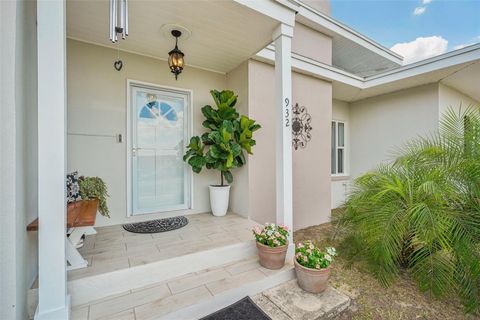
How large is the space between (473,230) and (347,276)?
4.27 feet

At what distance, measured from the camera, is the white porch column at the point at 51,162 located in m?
1.38

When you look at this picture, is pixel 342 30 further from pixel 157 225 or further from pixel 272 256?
pixel 157 225

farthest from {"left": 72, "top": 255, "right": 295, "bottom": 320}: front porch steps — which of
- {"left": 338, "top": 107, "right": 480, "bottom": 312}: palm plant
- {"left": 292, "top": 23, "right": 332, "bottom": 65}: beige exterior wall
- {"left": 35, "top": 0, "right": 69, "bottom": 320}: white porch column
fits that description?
{"left": 292, "top": 23, "right": 332, "bottom": 65}: beige exterior wall

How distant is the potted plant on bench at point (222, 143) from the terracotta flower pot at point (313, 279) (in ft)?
5.51

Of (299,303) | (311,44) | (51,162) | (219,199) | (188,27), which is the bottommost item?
(299,303)

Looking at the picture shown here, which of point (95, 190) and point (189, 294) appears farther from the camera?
point (95, 190)

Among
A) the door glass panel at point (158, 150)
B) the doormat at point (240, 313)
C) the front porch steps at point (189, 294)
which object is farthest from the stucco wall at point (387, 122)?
the doormat at point (240, 313)

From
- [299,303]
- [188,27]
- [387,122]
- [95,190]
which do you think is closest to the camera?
[299,303]

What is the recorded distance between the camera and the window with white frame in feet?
18.7

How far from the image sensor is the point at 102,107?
2.95 metres

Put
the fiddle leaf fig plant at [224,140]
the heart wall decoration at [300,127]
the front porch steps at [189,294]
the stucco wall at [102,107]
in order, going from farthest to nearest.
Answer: the heart wall decoration at [300,127], the fiddle leaf fig plant at [224,140], the stucco wall at [102,107], the front porch steps at [189,294]

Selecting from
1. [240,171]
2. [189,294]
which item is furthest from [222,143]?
[189,294]

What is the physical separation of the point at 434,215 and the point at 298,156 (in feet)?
7.53

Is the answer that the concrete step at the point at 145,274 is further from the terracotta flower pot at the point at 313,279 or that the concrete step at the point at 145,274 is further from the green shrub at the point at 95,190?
the green shrub at the point at 95,190
